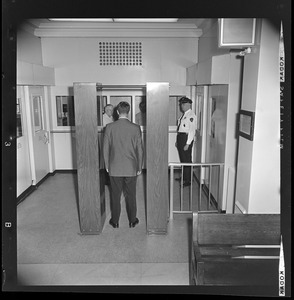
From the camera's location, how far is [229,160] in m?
3.55

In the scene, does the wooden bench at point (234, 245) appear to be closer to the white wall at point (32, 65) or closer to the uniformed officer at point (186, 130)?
the uniformed officer at point (186, 130)

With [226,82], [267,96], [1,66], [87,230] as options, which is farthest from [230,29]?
[87,230]

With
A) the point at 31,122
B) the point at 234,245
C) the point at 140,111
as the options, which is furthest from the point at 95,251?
the point at 140,111

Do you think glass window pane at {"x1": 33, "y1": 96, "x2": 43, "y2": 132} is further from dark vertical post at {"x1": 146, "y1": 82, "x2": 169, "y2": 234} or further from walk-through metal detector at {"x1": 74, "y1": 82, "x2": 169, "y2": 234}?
dark vertical post at {"x1": 146, "y1": 82, "x2": 169, "y2": 234}

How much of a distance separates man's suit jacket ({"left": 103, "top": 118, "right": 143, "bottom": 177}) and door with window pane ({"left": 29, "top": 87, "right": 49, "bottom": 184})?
213 cm

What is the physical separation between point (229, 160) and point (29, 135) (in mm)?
3154

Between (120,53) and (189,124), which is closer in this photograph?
(189,124)

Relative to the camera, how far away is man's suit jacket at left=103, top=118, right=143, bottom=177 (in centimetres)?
305

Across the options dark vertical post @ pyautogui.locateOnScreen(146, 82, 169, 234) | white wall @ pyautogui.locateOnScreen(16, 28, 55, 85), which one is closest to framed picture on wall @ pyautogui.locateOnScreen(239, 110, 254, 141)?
dark vertical post @ pyautogui.locateOnScreen(146, 82, 169, 234)

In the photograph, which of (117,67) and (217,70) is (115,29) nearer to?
(117,67)

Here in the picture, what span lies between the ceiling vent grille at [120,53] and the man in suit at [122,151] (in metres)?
2.32

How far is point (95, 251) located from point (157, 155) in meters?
1.19

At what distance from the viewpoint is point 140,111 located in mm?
5383

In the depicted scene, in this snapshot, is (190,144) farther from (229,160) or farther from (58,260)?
(58,260)
